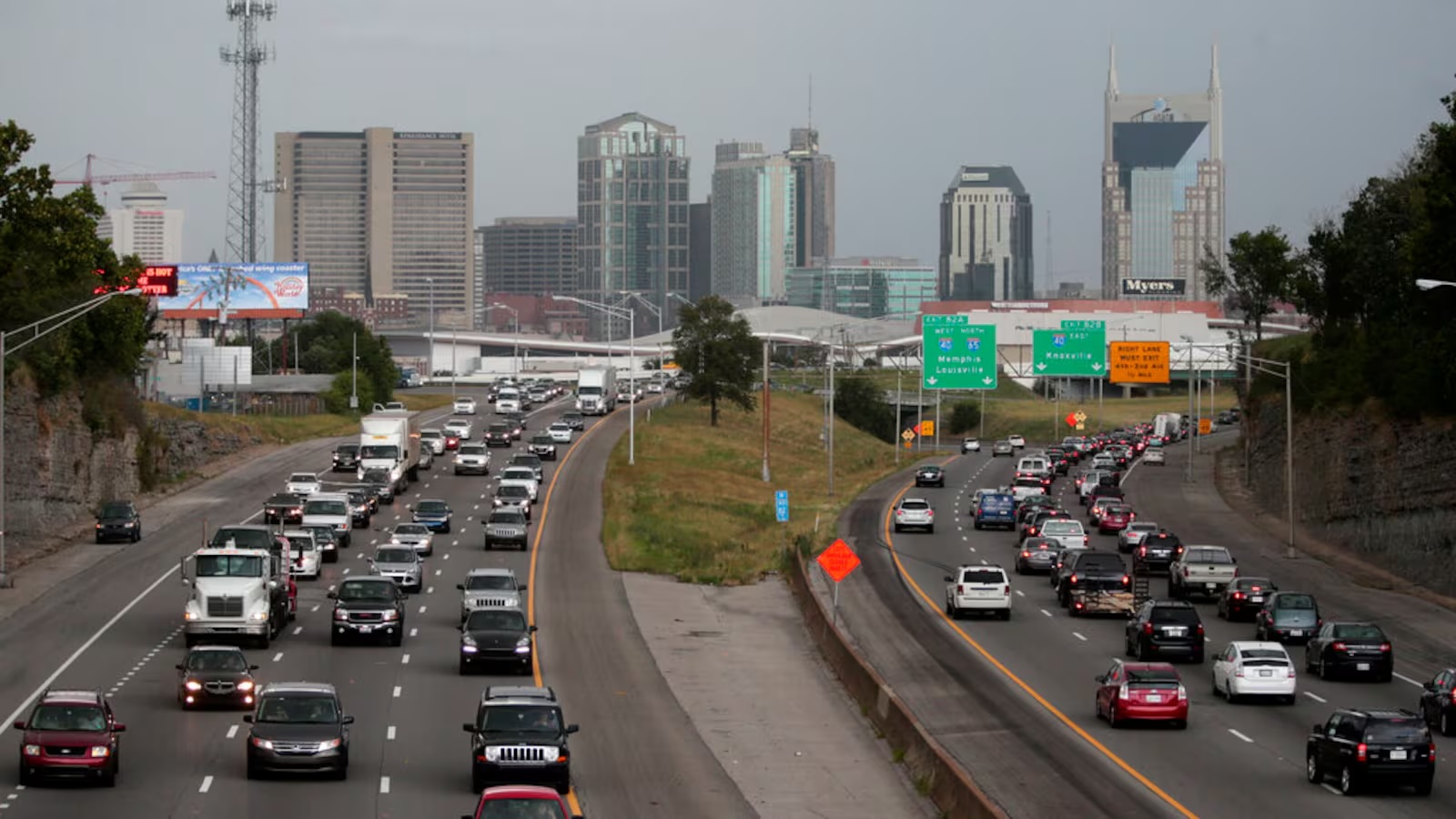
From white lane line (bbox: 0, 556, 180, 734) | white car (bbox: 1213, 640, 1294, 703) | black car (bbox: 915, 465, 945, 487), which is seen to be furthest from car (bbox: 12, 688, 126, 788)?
black car (bbox: 915, 465, 945, 487)

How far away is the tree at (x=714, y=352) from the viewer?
128500 millimetres

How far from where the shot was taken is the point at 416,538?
5912cm

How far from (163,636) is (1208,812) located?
2653 cm

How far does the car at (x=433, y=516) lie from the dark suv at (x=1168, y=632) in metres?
31.5

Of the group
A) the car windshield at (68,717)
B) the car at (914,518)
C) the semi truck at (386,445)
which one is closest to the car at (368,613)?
the car windshield at (68,717)

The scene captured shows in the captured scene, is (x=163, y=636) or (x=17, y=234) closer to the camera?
(x=163, y=636)

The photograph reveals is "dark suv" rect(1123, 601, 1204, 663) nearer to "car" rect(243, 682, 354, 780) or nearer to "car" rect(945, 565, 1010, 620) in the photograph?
"car" rect(945, 565, 1010, 620)

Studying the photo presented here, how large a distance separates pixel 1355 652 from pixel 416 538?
3084 cm

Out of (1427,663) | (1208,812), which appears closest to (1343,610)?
(1427,663)

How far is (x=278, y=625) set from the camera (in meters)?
42.7

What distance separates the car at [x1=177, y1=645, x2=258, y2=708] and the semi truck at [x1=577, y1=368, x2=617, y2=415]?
9537cm

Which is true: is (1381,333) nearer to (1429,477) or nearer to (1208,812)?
(1429,477)

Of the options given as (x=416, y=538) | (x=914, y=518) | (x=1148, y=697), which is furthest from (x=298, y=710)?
(x=914, y=518)

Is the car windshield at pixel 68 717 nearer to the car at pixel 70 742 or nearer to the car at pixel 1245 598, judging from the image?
the car at pixel 70 742
